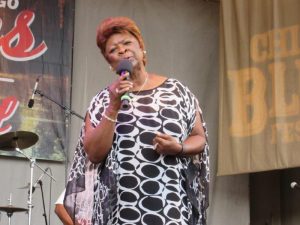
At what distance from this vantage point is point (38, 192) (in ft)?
20.2

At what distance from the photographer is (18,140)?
18.5 ft

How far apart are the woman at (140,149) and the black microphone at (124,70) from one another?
0.06ft

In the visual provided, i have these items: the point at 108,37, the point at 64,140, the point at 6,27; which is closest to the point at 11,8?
the point at 6,27

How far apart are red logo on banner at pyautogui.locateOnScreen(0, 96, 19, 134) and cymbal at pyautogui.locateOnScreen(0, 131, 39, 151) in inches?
13.9

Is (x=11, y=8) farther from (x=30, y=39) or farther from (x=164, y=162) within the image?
(x=164, y=162)

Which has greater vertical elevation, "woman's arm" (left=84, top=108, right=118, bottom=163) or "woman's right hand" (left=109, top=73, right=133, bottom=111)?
"woman's right hand" (left=109, top=73, right=133, bottom=111)

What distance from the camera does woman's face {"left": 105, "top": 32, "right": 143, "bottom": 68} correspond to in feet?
7.39

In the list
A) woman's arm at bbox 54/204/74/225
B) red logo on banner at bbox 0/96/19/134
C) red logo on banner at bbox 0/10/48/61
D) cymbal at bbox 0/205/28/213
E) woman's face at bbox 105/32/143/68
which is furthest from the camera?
red logo on banner at bbox 0/10/48/61

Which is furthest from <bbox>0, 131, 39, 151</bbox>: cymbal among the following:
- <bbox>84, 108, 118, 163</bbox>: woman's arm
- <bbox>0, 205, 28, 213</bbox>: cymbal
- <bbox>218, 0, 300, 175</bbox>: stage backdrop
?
<bbox>84, 108, 118, 163</bbox>: woman's arm

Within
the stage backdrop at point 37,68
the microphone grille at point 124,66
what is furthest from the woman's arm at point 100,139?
the stage backdrop at point 37,68

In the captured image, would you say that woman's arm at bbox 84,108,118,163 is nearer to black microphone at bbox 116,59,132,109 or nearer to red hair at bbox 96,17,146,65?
black microphone at bbox 116,59,132,109

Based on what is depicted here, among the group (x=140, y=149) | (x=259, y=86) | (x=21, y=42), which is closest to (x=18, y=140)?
(x=21, y=42)

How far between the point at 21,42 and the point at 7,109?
2.25ft

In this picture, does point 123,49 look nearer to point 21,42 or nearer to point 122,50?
point 122,50
